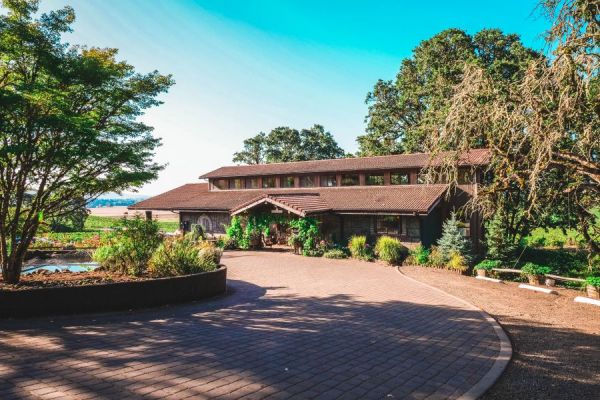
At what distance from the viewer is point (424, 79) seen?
4009cm

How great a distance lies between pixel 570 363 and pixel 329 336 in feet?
15.4

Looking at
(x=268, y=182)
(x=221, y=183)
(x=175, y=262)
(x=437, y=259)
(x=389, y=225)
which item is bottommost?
(x=437, y=259)

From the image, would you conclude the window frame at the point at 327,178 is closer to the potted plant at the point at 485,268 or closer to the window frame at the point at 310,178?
the window frame at the point at 310,178

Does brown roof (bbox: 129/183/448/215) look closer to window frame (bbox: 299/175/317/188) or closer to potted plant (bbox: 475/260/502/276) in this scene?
window frame (bbox: 299/175/317/188)

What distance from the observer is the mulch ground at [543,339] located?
589cm

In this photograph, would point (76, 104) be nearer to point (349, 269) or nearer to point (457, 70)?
point (349, 269)

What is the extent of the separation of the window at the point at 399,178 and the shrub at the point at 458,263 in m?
8.85

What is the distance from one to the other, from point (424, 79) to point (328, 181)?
19.2 meters

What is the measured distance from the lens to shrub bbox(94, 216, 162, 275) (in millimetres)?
12320

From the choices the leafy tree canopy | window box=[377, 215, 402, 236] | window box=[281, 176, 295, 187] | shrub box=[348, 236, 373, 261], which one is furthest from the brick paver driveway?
the leafy tree canopy

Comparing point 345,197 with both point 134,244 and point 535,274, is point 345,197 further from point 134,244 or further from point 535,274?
point 134,244

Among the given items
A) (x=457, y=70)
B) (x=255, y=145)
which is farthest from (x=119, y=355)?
(x=255, y=145)

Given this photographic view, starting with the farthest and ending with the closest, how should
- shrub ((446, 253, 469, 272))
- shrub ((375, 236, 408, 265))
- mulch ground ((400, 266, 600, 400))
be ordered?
shrub ((375, 236, 408, 265)) < shrub ((446, 253, 469, 272)) < mulch ground ((400, 266, 600, 400))

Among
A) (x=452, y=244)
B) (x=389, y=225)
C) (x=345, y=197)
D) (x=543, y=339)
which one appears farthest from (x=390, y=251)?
(x=543, y=339)
